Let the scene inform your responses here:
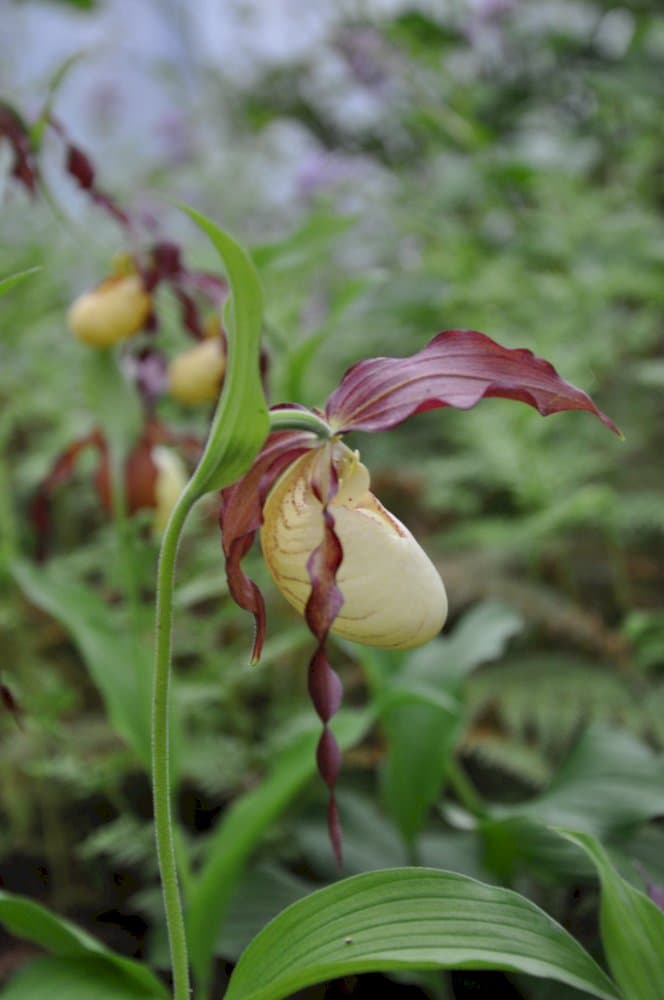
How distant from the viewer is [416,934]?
51 cm

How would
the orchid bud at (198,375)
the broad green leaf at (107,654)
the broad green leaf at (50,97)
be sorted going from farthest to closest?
1. the orchid bud at (198,375)
2. the broad green leaf at (107,654)
3. the broad green leaf at (50,97)

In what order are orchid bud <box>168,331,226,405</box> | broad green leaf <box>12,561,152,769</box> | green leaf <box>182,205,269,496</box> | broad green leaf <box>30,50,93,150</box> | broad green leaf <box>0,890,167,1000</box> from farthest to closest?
1. orchid bud <box>168,331,226,405</box>
2. broad green leaf <box>12,561,152,769</box>
3. broad green leaf <box>30,50,93,150</box>
4. broad green leaf <box>0,890,167,1000</box>
5. green leaf <box>182,205,269,496</box>

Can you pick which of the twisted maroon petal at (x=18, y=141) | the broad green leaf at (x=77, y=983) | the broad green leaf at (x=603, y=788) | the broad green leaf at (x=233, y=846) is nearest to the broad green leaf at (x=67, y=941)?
the broad green leaf at (x=77, y=983)

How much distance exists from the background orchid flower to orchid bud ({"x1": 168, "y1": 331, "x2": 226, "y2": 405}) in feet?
1.67

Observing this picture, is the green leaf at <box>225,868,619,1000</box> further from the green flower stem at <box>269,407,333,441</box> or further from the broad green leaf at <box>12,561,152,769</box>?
the broad green leaf at <box>12,561,152,769</box>

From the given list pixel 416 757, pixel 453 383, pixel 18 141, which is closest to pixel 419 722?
pixel 416 757

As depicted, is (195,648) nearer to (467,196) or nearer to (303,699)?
(303,699)

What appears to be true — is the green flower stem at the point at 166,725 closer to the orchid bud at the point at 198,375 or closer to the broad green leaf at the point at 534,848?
the broad green leaf at the point at 534,848

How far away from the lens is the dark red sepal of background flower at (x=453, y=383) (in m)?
0.50

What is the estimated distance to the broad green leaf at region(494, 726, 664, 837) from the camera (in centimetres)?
84

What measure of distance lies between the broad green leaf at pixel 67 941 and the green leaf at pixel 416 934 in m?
0.19

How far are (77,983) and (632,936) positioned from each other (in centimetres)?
42

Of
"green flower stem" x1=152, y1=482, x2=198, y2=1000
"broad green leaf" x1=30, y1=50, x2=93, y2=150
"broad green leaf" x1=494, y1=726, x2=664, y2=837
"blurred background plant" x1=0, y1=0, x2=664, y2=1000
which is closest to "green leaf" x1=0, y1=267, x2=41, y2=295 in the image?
"blurred background plant" x1=0, y1=0, x2=664, y2=1000

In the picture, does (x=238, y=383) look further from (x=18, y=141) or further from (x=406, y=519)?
(x=406, y=519)
